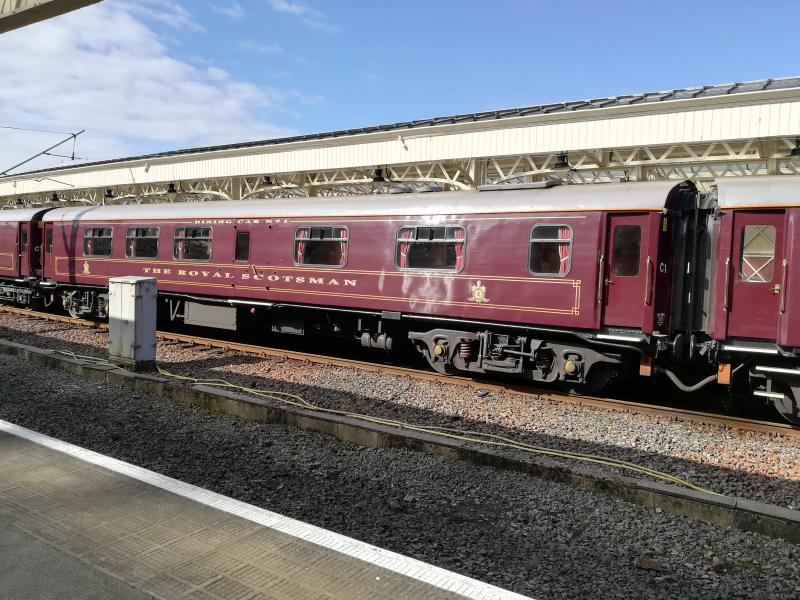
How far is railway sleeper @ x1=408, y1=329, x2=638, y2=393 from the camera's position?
29.1ft

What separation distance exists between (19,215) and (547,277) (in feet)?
57.7

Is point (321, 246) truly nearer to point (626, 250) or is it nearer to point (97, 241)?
point (626, 250)

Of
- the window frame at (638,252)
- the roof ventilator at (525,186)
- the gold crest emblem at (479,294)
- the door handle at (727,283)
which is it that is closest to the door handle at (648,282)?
the window frame at (638,252)

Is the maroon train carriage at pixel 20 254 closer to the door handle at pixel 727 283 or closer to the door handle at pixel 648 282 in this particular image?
the door handle at pixel 648 282

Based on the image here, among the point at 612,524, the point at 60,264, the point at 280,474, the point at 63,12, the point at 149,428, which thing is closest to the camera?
the point at 612,524

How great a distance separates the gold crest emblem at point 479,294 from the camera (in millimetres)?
9469

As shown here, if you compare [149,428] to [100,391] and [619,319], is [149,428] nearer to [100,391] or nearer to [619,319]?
[100,391]

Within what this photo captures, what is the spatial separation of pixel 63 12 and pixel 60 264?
36.1 ft

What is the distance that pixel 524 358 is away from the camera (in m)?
9.45

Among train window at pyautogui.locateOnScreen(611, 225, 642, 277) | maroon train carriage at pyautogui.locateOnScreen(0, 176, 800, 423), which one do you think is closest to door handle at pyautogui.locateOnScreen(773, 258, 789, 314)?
maroon train carriage at pyautogui.locateOnScreen(0, 176, 800, 423)

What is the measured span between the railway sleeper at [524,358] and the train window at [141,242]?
7847mm

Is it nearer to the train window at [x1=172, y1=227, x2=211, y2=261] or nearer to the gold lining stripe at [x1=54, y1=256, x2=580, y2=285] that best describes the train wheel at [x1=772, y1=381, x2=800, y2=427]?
the gold lining stripe at [x1=54, y1=256, x2=580, y2=285]

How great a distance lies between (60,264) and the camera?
17.0 m

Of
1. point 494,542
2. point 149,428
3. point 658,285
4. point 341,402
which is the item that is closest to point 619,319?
point 658,285
